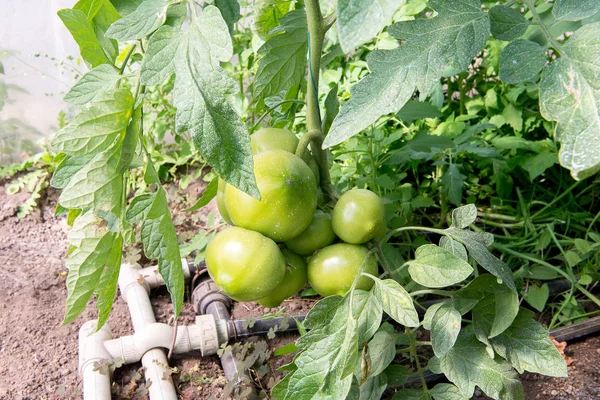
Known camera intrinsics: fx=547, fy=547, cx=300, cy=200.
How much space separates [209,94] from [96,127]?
0.15 meters

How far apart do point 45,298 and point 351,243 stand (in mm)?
1184

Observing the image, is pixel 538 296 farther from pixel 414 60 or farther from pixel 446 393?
pixel 414 60

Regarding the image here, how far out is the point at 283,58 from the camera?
37.4 inches

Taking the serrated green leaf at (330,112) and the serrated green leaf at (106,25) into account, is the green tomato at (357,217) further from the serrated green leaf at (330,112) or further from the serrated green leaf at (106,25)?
the serrated green leaf at (106,25)

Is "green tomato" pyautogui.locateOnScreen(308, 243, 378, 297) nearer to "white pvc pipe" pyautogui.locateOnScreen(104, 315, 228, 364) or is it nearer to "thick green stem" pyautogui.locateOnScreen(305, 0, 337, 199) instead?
"thick green stem" pyautogui.locateOnScreen(305, 0, 337, 199)

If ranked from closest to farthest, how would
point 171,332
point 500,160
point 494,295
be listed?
point 494,295
point 171,332
point 500,160

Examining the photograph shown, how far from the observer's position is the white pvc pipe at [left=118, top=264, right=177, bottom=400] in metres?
1.26

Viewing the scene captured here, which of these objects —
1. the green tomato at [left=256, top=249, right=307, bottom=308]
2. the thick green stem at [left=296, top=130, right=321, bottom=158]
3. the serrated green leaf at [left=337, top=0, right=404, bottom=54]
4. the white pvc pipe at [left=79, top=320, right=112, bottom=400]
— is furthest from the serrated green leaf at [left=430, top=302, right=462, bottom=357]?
the white pvc pipe at [left=79, top=320, right=112, bottom=400]

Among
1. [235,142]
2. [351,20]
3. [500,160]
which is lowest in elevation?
[500,160]

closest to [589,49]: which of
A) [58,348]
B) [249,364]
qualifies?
[249,364]

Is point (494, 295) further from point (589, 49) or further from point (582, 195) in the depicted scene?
Result: point (582, 195)

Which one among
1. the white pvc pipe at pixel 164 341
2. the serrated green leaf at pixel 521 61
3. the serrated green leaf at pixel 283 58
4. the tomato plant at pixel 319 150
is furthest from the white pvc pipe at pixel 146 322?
the serrated green leaf at pixel 521 61

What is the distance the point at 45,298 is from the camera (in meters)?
1.65

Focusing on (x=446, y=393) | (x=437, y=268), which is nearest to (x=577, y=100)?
(x=437, y=268)
